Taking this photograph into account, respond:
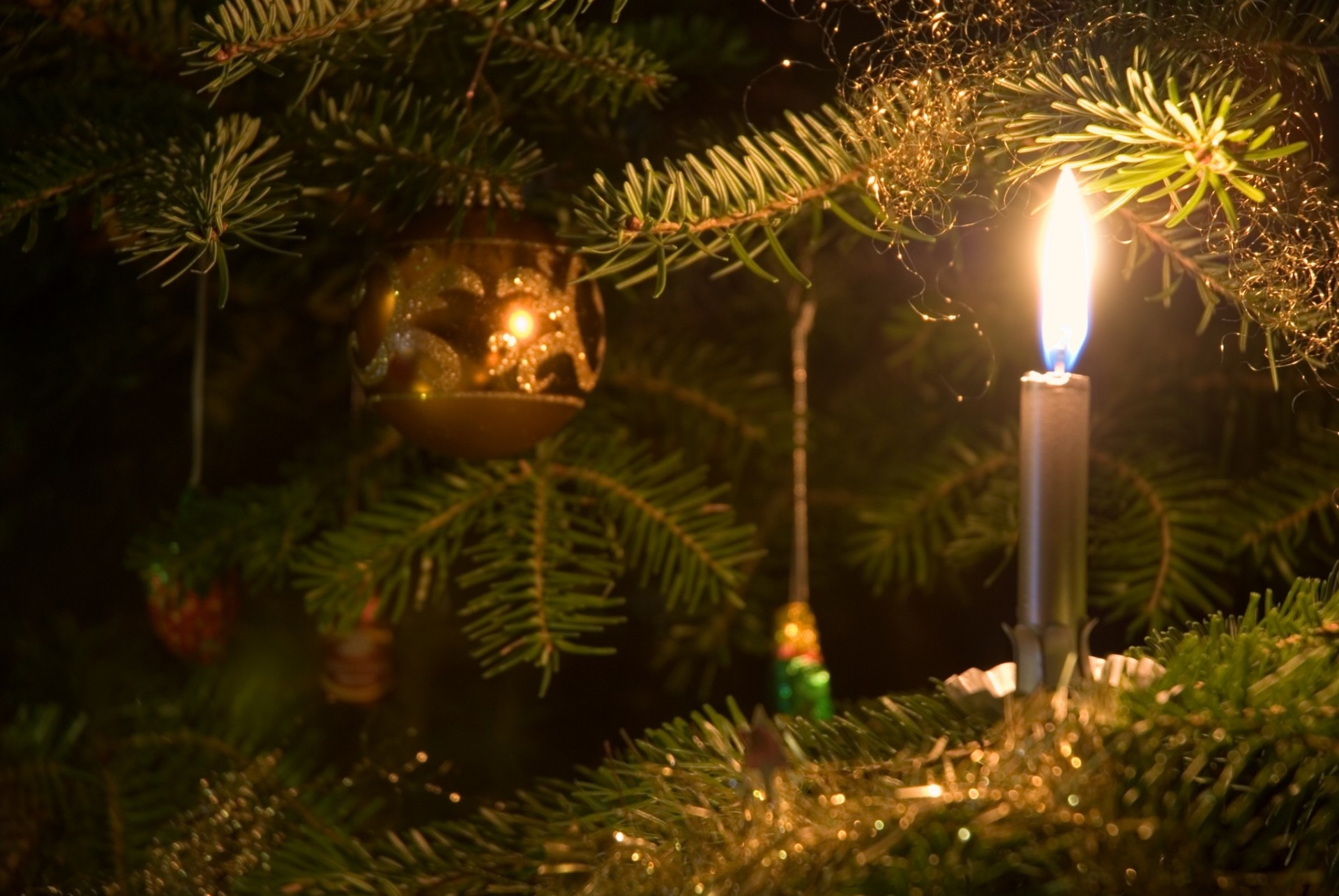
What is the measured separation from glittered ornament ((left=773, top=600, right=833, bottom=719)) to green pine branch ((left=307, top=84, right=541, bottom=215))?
0.95 ft

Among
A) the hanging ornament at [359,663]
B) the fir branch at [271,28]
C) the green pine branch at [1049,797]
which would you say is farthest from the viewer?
the hanging ornament at [359,663]

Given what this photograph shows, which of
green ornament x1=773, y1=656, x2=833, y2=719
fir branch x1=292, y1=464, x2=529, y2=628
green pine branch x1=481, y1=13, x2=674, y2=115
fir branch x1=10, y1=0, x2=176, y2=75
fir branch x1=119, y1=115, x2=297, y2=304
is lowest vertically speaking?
green ornament x1=773, y1=656, x2=833, y2=719

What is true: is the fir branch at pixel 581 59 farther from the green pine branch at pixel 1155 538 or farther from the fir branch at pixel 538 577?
the green pine branch at pixel 1155 538

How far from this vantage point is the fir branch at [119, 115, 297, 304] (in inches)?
16.8

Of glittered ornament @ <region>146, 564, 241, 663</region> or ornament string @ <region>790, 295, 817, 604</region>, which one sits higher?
ornament string @ <region>790, 295, 817, 604</region>

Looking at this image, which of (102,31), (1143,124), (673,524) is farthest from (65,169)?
(1143,124)

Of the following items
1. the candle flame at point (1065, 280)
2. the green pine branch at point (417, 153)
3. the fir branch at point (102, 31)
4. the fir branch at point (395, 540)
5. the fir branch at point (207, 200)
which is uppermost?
the fir branch at point (102, 31)

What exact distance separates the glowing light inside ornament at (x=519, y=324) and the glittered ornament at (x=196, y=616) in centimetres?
32

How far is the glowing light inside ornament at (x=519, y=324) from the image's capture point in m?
0.52

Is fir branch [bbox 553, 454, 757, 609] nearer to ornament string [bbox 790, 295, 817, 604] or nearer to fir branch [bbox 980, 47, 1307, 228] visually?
ornament string [bbox 790, 295, 817, 604]

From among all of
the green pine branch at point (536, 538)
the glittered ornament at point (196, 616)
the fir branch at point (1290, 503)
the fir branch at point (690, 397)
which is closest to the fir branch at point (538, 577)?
the green pine branch at point (536, 538)

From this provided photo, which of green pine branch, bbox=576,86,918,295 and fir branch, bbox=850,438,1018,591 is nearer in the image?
green pine branch, bbox=576,86,918,295

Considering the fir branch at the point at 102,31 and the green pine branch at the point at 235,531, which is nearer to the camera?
the fir branch at the point at 102,31

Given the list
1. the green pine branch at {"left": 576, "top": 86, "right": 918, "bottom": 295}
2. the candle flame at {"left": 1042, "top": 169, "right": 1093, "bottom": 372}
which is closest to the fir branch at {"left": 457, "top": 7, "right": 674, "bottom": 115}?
the green pine branch at {"left": 576, "top": 86, "right": 918, "bottom": 295}
